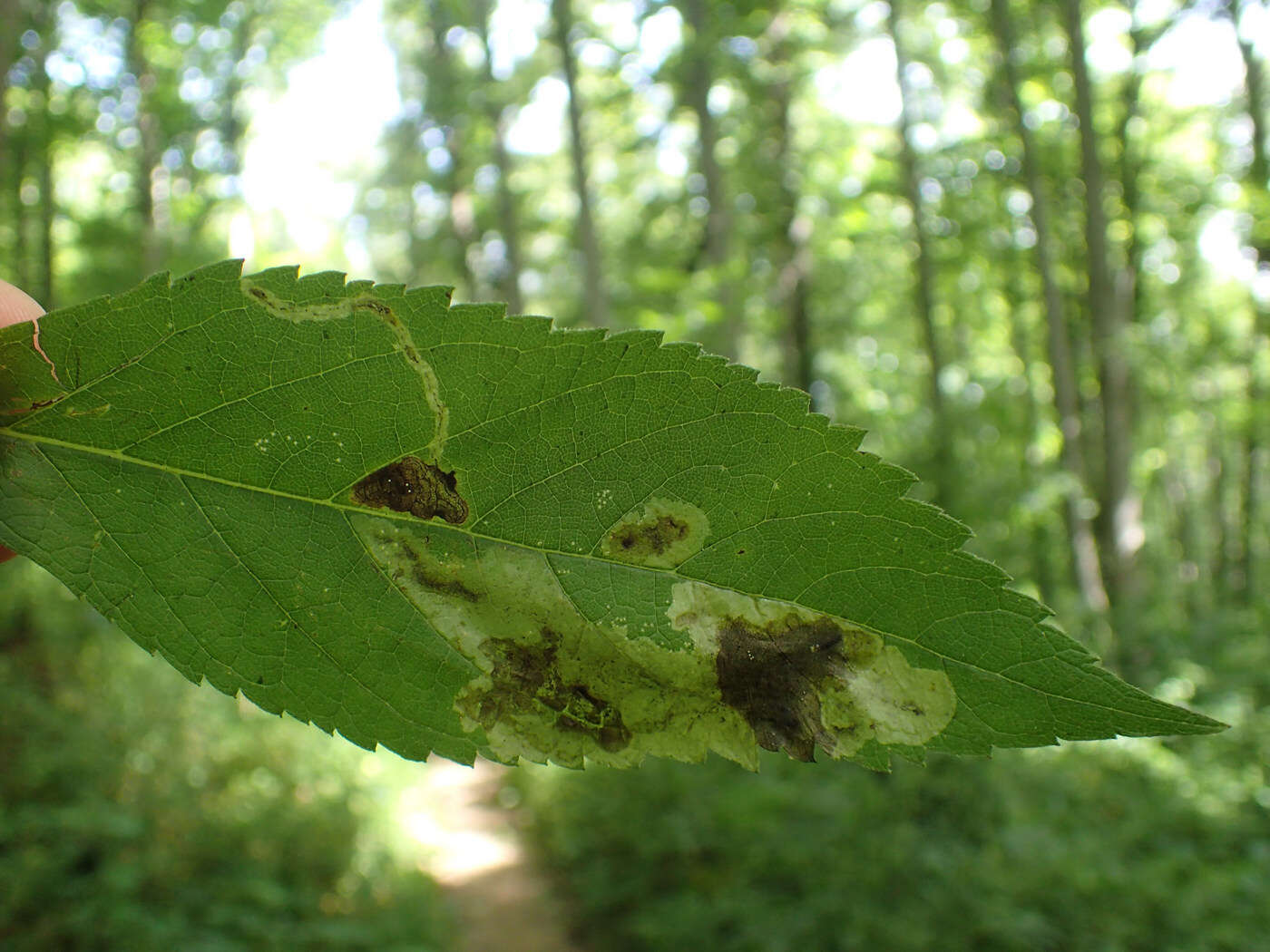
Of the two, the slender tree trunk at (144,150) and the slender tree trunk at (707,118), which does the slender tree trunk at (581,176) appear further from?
the slender tree trunk at (144,150)

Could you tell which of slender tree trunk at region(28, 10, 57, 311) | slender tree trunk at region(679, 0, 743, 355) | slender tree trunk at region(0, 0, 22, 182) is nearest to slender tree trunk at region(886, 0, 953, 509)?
slender tree trunk at region(679, 0, 743, 355)

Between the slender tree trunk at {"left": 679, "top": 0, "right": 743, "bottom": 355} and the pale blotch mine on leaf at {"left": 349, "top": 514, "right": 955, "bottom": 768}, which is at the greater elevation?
the slender tree trunk at {"left": 679, "top": 0, "right": 743, "bottom": 355}

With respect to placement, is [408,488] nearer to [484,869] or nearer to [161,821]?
[161,821]

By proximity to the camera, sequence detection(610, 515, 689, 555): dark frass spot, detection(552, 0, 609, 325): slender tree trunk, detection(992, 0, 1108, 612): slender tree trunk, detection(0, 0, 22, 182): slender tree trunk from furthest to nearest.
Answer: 1. detection(992, 0, 1108, 612): slender tree trunk
2. detection(552, 0, 609, 325): slender tree trunk
3. detection(0, 0, 22, 182): slender tree trunk
4. detection(610, 515, 689, 555): dark frass spot

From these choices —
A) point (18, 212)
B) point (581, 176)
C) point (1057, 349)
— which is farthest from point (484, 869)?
point (18, 212)

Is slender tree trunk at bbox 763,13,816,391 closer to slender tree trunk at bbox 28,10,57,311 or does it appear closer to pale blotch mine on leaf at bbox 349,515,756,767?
slender tree trunk at bbox 28,10,57,311

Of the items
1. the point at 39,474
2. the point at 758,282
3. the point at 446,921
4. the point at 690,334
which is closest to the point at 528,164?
the point at 758,282
